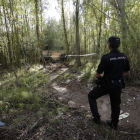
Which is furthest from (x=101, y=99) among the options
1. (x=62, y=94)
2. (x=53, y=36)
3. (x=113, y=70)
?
(x=53, y=36)

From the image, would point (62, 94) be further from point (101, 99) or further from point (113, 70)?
point (113, 70)

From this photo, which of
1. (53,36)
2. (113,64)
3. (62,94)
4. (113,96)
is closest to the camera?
(113,64)

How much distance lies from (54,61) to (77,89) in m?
7.61

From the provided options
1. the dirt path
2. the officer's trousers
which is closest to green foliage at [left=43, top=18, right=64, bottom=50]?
the dirt path

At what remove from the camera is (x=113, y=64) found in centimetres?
209

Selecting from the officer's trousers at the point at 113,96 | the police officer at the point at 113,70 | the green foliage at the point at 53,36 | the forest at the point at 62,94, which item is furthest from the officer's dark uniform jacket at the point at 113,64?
the green foliage at the point at 53,36

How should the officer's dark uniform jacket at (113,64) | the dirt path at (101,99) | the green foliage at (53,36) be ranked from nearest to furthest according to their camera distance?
the officer's dark uniform jacket at (113,64) → the dirt path at (101,99) → the green foliage at (53,36)

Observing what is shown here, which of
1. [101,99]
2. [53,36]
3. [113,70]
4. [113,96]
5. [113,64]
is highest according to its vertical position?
[53,36]

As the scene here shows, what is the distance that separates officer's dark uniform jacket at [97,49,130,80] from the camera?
2.08 m

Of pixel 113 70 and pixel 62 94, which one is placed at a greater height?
pixel 113 70

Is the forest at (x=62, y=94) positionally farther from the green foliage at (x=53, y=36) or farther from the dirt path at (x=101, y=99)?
the green foliage at (x=53, y=36)

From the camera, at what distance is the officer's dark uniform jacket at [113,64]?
2.08 meters

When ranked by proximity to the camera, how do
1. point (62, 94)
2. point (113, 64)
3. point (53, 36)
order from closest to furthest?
1. point (113, 64)
2. point (62, 94)
3. point (53, 36)

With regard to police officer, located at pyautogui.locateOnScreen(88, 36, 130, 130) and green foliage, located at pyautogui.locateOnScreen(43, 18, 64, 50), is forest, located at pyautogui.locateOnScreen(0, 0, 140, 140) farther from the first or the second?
green foliage, located at pyautogui.locateOnScreen(43, 18, 64, 50)
